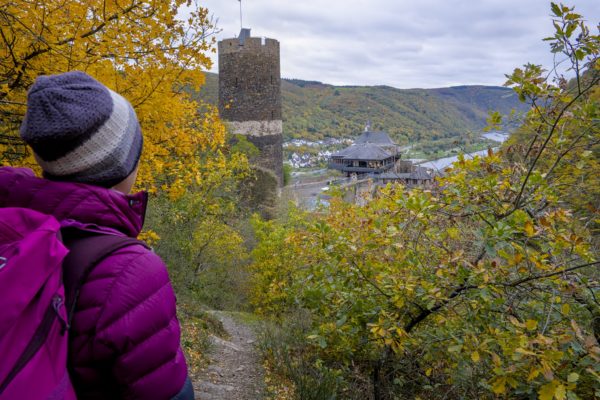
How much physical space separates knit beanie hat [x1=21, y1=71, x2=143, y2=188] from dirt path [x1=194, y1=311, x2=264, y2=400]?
388 cm

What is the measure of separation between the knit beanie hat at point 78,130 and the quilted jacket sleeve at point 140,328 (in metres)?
0.26

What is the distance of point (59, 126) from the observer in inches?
40.4

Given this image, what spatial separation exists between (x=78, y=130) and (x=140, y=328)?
493mm

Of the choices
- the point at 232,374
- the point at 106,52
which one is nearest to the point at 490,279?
the point at 106,52

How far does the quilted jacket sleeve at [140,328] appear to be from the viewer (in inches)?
37.9

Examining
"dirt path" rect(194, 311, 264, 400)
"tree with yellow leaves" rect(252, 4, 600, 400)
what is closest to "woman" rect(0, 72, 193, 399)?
"tree with yellow leaves" rect(252, 4, 600, 400)

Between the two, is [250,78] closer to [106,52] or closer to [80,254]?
[106,52]

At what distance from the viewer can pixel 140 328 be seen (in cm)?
100

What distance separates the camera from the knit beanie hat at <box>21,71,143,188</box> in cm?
103

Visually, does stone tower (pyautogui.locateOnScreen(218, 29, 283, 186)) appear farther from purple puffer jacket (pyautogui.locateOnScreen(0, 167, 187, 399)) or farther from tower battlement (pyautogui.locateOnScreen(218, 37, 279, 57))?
purple puffer jacket (pyautogui.locateOnScreen(0, 167, 187, 399))

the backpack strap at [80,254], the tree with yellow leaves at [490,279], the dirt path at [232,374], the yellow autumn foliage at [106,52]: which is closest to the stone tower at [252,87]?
the dirt path at [232,374]

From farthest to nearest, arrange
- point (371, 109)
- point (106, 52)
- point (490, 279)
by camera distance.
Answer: point (371, 109)
point (106, 52)
point (490, 279)

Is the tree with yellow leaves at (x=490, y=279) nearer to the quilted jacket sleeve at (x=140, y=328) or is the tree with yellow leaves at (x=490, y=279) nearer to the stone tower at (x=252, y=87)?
the quilted jacket sleeve at (x=140, y=328)

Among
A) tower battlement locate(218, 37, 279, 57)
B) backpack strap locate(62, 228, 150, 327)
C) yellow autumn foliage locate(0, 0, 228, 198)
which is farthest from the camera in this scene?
tower battlement locate(218, 37, 279, 57)
